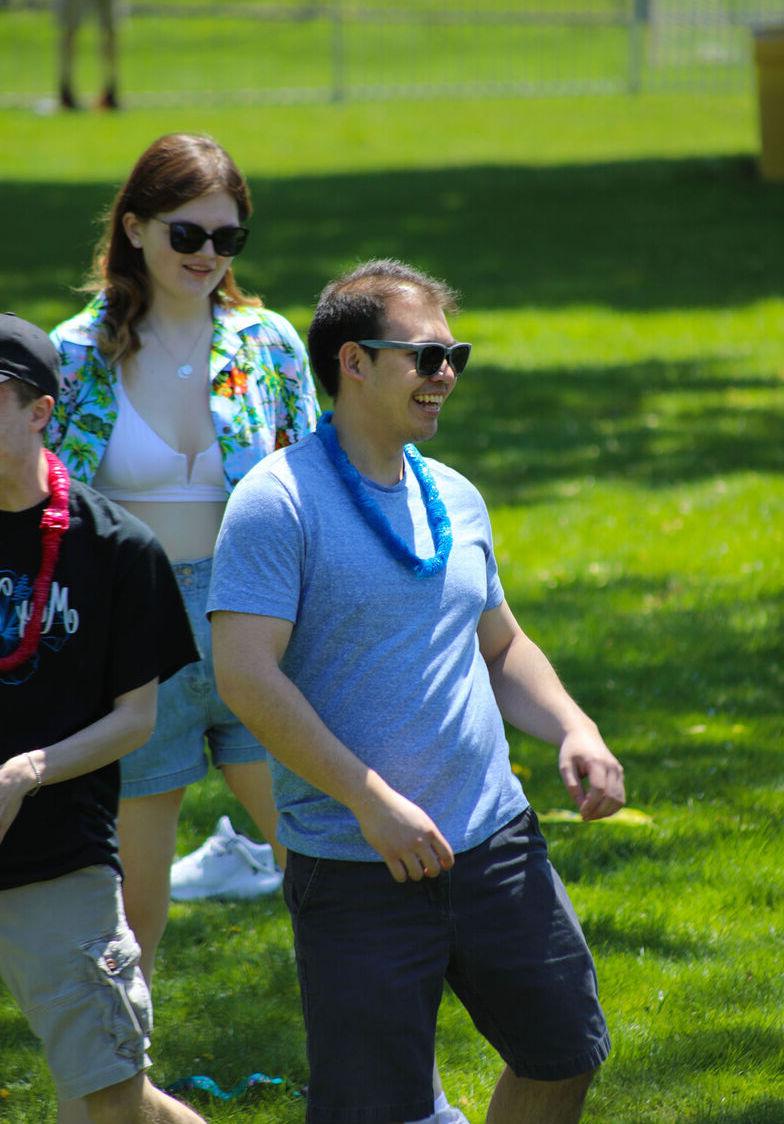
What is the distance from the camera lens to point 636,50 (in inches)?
1065

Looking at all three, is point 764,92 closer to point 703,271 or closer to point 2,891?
point 703,271

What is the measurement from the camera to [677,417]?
10391 millimetres

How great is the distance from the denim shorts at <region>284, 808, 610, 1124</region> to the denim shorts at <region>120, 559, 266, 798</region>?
2.99 ft

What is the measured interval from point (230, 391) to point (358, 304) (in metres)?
Answer: 1.00

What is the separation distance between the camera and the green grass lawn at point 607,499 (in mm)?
4348

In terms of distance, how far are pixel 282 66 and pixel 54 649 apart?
2823 cm

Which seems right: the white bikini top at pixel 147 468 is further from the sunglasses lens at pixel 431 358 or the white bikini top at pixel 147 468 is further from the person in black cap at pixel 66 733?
the sunglasses lens at pixel 431 358

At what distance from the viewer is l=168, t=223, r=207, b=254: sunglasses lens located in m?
4.05

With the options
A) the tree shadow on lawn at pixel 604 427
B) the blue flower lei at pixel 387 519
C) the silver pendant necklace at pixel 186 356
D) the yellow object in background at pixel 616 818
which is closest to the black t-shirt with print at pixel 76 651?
the blue flower lei at pixel 387 519

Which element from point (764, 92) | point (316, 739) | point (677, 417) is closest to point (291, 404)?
point (316, 739)

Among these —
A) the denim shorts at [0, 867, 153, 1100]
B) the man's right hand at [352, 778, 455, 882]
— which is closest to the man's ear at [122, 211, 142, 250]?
the denim shorts at [0, 867, 153, 1100]

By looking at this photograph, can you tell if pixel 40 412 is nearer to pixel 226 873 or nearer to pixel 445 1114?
pixel 445 1114

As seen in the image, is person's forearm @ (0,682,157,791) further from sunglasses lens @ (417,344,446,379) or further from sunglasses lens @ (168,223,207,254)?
sunglasses lens @ (168,223,207,254)

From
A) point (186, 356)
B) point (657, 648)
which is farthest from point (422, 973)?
point (657, 648)
